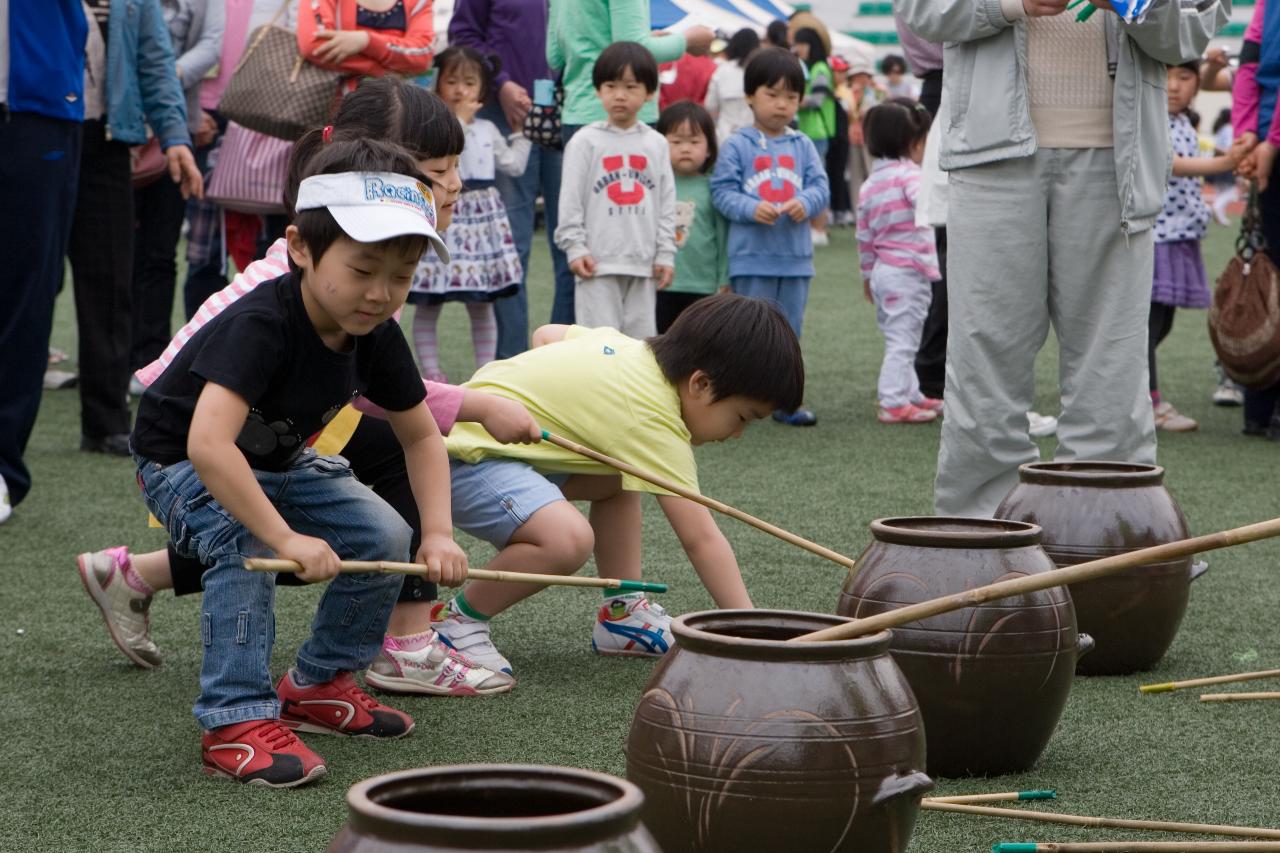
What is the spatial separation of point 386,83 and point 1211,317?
3.93m

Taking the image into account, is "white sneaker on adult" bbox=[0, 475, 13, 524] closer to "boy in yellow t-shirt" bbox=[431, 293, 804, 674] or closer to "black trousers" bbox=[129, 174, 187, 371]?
"boy in yellow t-shirt" bbox=[431, 293, 804, 674]

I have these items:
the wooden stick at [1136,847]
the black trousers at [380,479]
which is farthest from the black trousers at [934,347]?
the wooden stick at [1136,847]

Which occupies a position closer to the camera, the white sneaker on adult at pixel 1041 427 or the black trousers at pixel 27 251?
the black trousers at pixel 27 251

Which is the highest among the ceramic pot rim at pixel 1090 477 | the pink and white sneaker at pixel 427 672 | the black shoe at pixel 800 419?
the ceramic pot rim at pixel 1090 477

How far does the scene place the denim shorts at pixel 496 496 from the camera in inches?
131

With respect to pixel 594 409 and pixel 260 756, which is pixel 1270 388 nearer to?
pixel 594 409

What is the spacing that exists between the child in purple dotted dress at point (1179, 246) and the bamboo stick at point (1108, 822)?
4462 mm

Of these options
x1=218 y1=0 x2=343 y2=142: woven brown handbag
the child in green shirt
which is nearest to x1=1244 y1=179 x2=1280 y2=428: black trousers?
the child in green shirt

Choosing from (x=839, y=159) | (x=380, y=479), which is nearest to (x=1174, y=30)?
(x=380, y=479)

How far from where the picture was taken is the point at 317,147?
10.3 ft

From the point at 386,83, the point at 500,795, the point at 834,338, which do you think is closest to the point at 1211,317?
A: the point at 834,338

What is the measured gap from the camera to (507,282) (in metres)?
6.62

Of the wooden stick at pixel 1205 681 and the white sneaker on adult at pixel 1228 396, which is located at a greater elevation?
the wooden stick at pixel 1205 681

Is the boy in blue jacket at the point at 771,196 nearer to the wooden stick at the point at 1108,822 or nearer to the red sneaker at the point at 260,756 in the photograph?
the red sneaker at the point at 260,756
